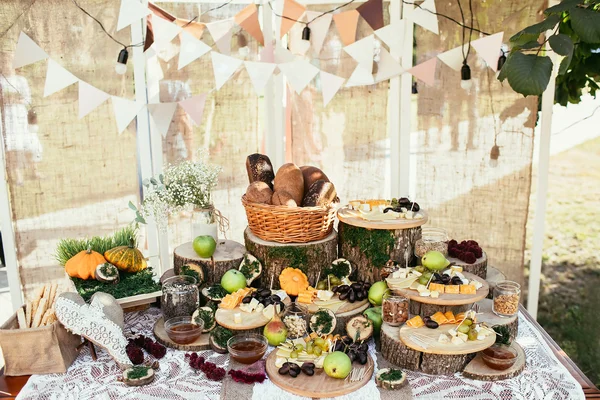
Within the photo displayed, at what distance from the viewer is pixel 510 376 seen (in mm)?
1983

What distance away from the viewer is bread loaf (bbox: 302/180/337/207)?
241 cm

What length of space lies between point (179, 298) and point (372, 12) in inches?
71.7

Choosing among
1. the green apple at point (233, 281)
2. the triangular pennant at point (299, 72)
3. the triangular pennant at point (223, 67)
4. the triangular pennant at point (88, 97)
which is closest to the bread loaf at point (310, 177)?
the green apple at point (233, 281)

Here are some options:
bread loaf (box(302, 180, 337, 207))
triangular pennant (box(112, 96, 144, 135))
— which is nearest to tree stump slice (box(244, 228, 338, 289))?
bread loaf (box(302, 180, 337, 207))

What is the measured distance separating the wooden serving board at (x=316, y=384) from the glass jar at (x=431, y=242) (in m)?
0.59

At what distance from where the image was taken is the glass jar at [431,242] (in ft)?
7.72

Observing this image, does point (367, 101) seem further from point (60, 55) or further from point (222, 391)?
point (222, 391)

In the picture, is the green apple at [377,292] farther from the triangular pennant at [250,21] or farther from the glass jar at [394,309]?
the triangular pennant at [250,21]

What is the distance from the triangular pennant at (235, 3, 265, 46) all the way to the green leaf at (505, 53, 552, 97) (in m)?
1.48

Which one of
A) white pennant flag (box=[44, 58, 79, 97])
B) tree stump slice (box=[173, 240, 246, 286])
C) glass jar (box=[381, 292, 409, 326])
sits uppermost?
white pennant flag (box=[44, 58, 79, 97])

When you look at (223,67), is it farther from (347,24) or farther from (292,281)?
(292,281)

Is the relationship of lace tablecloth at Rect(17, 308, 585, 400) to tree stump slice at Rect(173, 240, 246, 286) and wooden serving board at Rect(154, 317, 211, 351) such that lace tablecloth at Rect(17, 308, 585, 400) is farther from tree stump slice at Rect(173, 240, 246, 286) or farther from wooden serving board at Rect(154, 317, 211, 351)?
tree stump slice at Rect(173, 240, 246, 286)

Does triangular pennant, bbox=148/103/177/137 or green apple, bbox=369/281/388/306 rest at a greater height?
triangular pennant, bbox=148/103/177/137

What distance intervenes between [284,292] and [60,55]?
1815 mm
